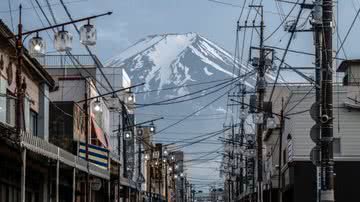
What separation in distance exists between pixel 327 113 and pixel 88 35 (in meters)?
7.36

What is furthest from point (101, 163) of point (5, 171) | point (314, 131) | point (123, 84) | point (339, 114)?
point (123, 84)

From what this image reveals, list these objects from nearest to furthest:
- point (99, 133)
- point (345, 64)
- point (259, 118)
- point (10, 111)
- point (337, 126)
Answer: point (10, 111)
point (259, 118)
point (337, 126)
point (99, 133)
point (345, 64)

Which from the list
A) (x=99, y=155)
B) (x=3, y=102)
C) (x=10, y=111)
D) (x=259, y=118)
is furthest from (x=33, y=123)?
(x=259, y=118)

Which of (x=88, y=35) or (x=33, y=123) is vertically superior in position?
(x=88, y=35)

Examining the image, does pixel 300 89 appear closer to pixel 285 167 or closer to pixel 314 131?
pixel 285 167

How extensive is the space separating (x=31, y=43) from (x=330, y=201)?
10078 millimetres

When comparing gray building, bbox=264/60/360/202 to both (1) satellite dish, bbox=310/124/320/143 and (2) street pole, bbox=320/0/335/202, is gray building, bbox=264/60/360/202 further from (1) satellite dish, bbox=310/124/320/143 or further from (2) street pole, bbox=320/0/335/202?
(2) street pole, bbox=320/0/335/202

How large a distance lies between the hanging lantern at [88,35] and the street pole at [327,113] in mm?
6783

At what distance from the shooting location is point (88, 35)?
2294 cm

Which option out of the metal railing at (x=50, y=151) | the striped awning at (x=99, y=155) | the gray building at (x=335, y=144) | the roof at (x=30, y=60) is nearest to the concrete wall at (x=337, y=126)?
the gray building at (x=335, y=144)

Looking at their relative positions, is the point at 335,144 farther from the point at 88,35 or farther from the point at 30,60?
the point at 88,35

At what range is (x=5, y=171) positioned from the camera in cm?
2830

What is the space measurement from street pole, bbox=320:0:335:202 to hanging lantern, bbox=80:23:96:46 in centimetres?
678

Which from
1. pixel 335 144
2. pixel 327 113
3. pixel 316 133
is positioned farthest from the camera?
pixel 335 144
